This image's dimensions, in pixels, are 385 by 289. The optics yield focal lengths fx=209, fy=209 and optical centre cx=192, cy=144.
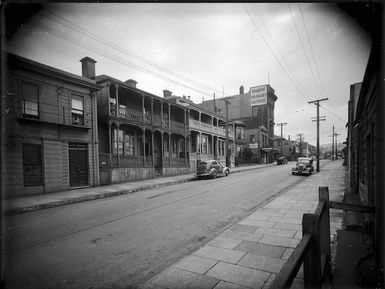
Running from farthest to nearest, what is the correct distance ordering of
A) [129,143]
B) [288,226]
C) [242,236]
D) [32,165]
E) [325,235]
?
1. [129,143]
2. [32,165]
3. [288,226]
4. [242,236]
5. [325,235]

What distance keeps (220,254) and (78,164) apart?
45.8 ft

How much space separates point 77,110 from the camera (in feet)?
50.0

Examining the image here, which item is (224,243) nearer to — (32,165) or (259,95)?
(32,165)

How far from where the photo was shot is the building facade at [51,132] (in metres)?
11.8

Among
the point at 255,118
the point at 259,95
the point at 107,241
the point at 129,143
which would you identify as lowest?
the point at 107,241

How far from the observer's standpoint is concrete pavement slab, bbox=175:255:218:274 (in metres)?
3.50

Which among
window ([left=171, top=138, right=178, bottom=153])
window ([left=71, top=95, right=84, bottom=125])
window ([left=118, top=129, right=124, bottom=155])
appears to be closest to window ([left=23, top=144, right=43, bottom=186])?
window ([left=71, top=95, right=84, bottom=125])

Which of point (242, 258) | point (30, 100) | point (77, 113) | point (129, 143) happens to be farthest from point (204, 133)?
point (242, 258)

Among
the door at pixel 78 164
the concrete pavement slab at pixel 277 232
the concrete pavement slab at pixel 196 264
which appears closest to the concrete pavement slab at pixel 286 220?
the concrete pavement slab at pixel 277 232

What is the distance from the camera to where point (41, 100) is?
509 inches

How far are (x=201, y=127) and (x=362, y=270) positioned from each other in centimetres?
2779

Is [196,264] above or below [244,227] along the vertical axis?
above

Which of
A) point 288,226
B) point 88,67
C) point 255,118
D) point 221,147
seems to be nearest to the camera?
point 288,226

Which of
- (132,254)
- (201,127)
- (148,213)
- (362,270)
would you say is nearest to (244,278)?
(362,270)
